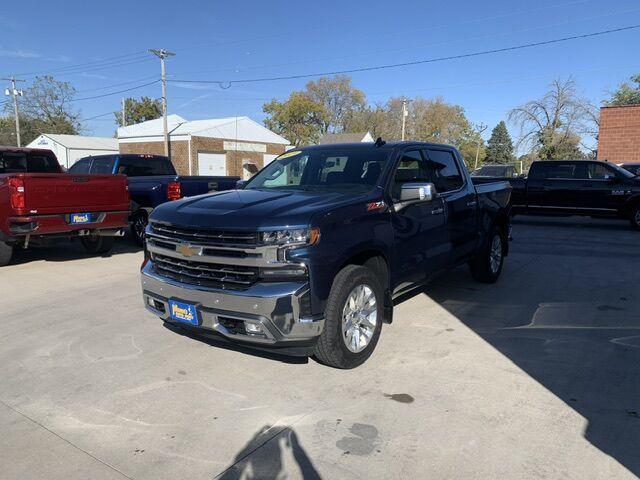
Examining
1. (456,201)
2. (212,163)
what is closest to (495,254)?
(456,201)

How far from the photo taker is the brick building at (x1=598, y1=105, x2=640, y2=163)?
87.7 ft

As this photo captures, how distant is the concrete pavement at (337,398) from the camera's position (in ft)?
9.48

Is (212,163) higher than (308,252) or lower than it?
higher

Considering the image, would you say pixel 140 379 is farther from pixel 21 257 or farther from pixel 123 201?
pixel 21 257

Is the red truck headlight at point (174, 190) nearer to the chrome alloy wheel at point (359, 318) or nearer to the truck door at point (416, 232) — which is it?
the truck door at point (416, 232)

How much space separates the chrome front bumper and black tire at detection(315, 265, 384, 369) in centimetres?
13

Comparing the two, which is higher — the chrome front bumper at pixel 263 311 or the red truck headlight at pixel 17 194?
the red truck headlight at pixel 17 194

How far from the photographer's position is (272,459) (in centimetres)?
292

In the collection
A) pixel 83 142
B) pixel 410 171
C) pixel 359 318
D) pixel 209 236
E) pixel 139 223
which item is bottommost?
pixel 359 318

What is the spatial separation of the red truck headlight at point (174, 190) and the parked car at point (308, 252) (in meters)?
4.89

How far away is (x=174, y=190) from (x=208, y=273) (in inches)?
256

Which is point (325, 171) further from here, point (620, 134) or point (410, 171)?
point (620, 134)

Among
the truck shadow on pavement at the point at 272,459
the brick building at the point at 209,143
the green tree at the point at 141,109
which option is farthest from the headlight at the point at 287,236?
the green tree at the point at 141,109

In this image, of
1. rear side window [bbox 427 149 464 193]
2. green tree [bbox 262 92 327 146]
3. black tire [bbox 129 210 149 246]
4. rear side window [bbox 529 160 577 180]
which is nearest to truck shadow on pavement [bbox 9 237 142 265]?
black tire [bbox 129 210 149 246]
